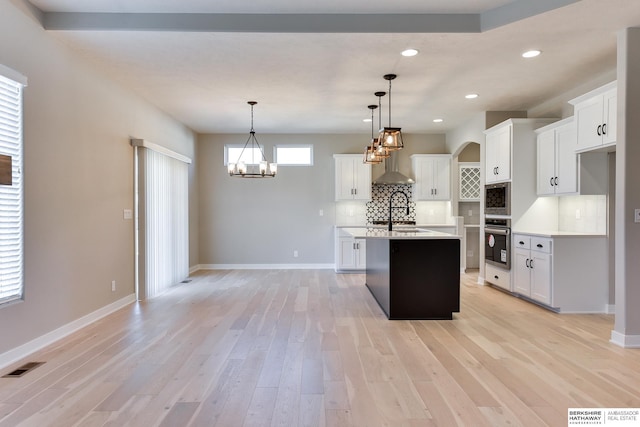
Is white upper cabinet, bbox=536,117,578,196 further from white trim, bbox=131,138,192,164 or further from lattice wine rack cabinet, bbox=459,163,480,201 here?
white trim, bbox=131,138,192,164

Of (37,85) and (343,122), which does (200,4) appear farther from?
(343,122)

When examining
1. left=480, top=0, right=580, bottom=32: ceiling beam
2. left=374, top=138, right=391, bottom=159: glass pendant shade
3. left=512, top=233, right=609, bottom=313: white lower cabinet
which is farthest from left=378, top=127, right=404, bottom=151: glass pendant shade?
left=512, top=233, right=609, bottom=313: white lower cabinet

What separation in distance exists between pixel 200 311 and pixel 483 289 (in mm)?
4115

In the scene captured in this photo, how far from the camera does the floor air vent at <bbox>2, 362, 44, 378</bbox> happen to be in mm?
2674

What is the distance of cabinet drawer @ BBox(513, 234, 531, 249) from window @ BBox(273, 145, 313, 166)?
4107 mm

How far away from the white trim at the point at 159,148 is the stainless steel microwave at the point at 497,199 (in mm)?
5010

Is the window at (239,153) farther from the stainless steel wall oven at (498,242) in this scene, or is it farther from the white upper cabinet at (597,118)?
the white upper cabinet at (597,118)

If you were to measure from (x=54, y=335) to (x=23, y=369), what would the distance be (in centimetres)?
63

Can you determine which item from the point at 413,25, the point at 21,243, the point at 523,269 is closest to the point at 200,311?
the point at 21,243

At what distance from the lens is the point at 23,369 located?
2775 millimetres

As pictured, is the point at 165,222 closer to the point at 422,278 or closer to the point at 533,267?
the point at 422,278

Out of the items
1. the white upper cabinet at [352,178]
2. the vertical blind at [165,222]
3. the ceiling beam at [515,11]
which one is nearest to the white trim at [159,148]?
the vertical blind at [165,222]

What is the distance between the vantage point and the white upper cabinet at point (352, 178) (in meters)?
7.33

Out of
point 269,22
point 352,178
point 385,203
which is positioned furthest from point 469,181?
point 269,22
